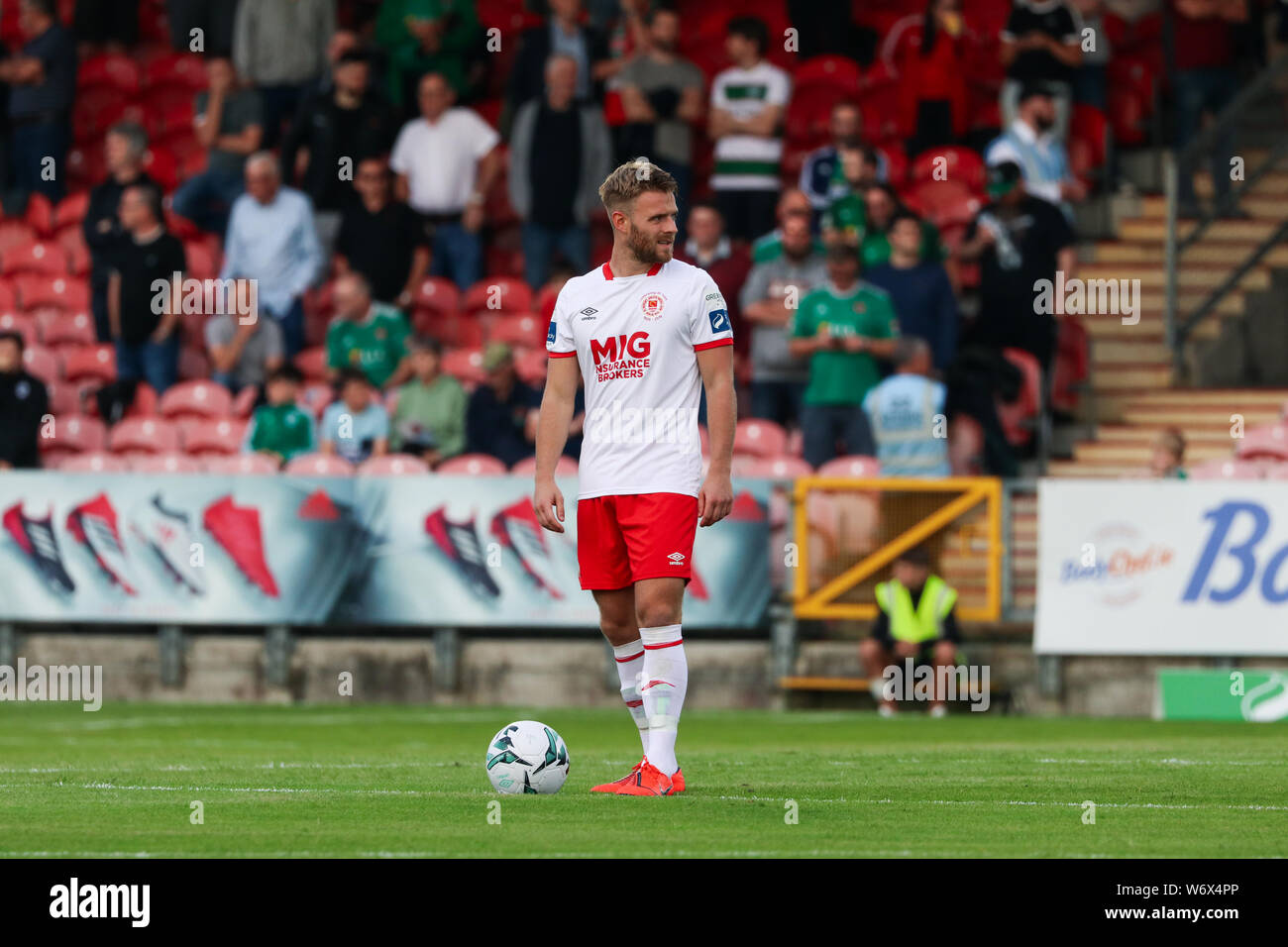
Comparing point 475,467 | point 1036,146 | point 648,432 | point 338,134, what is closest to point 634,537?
point 648,432

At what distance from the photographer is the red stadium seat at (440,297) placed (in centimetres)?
2009

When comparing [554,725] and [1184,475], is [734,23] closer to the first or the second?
[1184,475]

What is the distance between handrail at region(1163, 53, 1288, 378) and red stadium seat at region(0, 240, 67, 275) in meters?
9.96

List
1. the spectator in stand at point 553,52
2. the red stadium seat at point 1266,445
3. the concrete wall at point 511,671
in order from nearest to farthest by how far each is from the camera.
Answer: the concrete wall at point 511,671
the red stadium seat at point 1266,445
the spectator in stand at point 553,52

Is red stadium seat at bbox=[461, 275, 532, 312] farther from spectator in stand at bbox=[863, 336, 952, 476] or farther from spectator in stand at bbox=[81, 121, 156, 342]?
spectator in stand at bbox=[863, 336, 952, 476]

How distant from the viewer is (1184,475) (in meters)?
16.5

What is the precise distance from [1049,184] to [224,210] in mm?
7546

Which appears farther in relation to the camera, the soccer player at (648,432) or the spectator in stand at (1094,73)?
the spectator in stand at (1094,73)

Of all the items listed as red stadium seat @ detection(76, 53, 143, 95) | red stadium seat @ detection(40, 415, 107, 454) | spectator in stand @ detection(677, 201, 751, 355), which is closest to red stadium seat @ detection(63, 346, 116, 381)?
red stadium seat @ detection(40, 415, 107, 454)

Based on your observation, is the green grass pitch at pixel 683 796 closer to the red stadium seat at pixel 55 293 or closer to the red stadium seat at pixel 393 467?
the red stadium seat at pixel 393 467

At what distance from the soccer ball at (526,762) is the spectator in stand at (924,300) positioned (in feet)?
29.5

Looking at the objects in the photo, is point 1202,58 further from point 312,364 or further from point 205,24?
point 205,24

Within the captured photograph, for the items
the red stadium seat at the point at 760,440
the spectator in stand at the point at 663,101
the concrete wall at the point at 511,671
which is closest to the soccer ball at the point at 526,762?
the concrete wall at the point at 511,671
